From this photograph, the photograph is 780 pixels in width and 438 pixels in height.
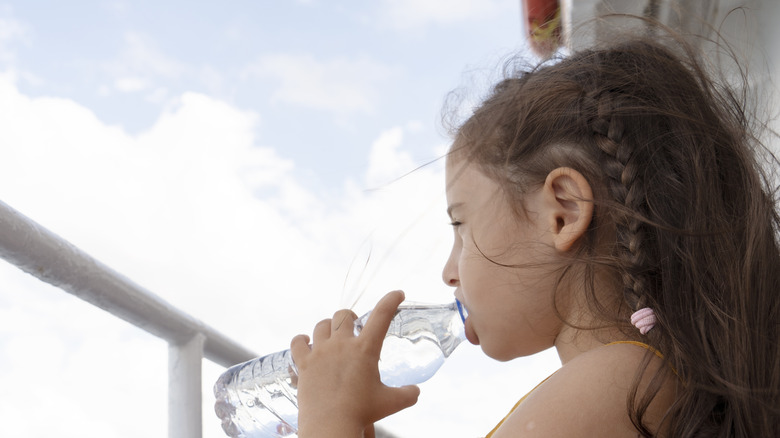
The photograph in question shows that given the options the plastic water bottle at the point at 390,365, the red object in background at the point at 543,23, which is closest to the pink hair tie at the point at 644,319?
the plastic water bottle at the point at 390,365

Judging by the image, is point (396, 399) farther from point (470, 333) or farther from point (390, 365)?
point (390, 365)

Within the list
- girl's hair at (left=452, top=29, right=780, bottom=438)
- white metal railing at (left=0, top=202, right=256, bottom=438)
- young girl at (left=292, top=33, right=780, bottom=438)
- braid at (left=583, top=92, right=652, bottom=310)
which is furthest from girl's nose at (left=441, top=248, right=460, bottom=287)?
white metal railing at (left=0, top=202, right=256, bottom=438)

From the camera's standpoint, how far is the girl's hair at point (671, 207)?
2.45ft

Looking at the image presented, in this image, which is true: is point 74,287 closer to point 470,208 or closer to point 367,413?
point 367,413

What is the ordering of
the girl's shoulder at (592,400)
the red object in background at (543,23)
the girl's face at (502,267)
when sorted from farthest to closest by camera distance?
the red object in background at (543,23), the girl's face at (502,267), the girl's shoulder at (592,400)

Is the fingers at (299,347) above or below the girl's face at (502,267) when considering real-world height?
below

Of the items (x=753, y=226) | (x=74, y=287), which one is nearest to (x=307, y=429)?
(x=74, y=287)

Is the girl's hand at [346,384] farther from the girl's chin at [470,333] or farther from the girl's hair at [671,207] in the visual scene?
the girl's hair at [671,207]

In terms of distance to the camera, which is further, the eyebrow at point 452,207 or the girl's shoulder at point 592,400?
the eyebrow at point 452,207

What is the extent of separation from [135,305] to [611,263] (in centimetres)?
61

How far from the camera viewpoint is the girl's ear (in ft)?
2.86

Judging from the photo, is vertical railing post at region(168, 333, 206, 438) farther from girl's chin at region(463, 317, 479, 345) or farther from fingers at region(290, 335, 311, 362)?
girl's chin at region(463, 317, 479, 345)

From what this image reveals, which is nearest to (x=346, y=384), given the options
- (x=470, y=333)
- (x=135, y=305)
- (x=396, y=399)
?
(x=396, y=399)

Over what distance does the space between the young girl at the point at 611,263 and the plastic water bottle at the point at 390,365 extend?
290mm
